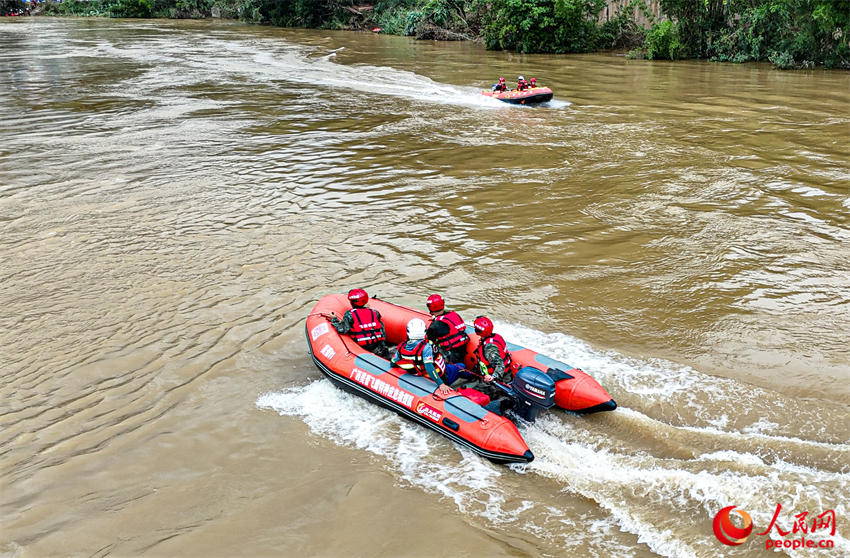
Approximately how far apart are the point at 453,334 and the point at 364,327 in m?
1.04

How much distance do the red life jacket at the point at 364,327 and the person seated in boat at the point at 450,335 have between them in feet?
2.40

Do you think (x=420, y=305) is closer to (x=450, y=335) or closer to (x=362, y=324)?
(x=362, y=324)

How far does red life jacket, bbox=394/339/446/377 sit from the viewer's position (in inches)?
274

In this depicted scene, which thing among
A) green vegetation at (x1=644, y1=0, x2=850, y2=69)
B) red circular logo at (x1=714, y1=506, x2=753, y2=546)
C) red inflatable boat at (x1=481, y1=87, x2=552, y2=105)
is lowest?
red circular logo at (x1=714, y1=506, x2=753, y2=546)

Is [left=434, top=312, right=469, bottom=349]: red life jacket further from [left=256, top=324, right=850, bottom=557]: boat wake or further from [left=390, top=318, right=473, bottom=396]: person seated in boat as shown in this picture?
[left=256, top=324, right=850, bottom=557]: boat wake

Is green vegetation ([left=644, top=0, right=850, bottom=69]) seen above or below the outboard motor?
above

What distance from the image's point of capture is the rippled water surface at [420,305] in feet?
18.5

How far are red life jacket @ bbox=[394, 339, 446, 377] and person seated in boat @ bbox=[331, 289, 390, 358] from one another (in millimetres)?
769

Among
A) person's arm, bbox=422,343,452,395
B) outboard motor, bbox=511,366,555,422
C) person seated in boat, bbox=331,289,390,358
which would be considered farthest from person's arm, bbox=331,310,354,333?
outboard motor, bbox=511,366,555,422

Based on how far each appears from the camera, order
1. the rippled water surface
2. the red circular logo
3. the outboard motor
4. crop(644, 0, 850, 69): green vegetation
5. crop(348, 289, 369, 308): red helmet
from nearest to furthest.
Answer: the red circular logo < the rippled water surface < the outboard motor < crop(348, 289, 369, 308): red helmet < crop(644, 0, 850, 69): green vegetation

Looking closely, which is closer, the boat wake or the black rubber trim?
the boat wake

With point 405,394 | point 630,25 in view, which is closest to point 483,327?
point 405,394

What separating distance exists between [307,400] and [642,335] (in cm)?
379

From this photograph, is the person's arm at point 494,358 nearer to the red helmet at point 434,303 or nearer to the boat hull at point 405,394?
the boat hull at point 405,394
